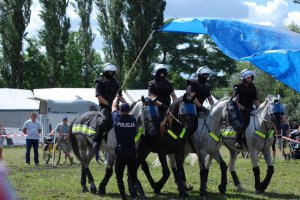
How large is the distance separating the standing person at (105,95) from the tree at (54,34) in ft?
131

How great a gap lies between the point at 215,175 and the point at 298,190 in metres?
3.56

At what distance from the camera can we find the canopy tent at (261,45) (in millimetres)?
11555

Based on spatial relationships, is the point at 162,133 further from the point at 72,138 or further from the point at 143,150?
the point at 72,138

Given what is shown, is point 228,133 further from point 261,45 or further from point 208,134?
point 261,45

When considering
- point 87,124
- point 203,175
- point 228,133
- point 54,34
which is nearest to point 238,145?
point 228,133

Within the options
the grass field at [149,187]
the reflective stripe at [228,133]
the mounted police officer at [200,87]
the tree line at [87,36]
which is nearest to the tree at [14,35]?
the tree line at [87,36]

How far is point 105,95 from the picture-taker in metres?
11.6

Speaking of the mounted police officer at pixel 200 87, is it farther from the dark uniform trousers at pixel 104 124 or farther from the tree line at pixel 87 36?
the tree line at pixel 87 36

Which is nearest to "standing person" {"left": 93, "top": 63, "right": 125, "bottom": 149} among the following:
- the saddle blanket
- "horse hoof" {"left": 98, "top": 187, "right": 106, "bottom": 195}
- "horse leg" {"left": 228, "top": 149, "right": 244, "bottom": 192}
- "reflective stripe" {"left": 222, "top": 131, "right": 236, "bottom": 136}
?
the saddle blanket

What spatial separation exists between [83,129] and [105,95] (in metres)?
1.20

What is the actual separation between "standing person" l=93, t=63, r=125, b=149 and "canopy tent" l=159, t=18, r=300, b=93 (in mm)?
2217

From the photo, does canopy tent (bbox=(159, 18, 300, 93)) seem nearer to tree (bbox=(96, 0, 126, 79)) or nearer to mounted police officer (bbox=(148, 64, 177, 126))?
mounted police officer (bbox=(148, 64, 177, 126))

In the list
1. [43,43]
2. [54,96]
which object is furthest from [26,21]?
[54,96]

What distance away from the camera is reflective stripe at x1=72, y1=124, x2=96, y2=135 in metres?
12.1
